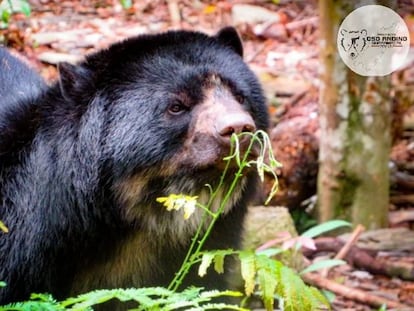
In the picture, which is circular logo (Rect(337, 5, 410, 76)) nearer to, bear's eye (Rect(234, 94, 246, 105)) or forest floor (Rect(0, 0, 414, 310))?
forest floor (Rect(0, 0, 414, 310))

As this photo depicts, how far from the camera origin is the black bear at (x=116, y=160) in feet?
15.8

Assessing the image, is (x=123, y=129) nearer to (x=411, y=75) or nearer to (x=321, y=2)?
(x=321, y=2)

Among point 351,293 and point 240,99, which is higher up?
point 240,99

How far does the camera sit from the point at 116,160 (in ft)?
16.0

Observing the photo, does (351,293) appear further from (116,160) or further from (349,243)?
(116,160)

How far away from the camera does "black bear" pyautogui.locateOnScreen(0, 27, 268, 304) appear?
4812 millimetres

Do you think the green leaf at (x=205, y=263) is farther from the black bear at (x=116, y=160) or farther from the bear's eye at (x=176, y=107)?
the bear's eye at (x=176, y=107)

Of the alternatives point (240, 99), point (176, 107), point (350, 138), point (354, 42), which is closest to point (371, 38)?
point (354, 42)

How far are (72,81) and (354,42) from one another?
2.43m

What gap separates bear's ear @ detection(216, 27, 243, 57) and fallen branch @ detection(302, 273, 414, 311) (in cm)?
232

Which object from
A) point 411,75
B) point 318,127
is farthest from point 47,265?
point 411,75

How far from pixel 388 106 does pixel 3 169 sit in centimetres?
371

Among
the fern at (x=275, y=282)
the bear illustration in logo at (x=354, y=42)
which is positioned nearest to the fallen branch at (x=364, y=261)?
the bear illustration in logo at (x=354, y=42)

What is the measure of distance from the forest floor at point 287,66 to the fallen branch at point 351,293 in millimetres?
15
